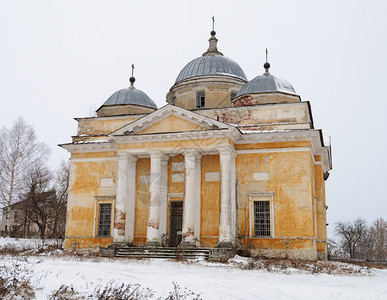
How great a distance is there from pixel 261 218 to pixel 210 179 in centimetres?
301

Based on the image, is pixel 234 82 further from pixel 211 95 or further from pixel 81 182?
pixel 81 182

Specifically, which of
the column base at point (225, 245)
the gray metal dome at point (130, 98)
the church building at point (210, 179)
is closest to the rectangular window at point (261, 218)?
the church building at point (210, 179)

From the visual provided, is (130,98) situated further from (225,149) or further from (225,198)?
(225,198)

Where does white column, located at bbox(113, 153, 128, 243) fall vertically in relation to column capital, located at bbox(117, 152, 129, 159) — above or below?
below

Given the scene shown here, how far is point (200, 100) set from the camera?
2661 cm

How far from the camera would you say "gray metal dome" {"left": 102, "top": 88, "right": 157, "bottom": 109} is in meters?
26.6

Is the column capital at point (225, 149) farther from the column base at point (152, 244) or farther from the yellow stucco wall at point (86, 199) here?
the yellow stucco wall at point (86, 199)

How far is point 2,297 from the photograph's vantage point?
7.88m

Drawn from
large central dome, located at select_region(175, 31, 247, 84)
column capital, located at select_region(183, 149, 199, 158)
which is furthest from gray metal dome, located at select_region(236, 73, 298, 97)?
column capital, located at select_region(183, 149, 199, 158)

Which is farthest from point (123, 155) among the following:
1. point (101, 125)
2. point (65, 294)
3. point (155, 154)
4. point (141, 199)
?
point (65, 294)

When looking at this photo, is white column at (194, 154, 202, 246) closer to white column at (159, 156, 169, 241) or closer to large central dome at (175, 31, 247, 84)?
white column at (159, 156, 169, 241)

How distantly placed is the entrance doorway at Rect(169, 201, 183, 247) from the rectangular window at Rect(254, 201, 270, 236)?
3719 mm

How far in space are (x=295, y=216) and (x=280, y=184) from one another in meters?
1.58

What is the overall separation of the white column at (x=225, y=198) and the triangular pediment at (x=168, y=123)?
1.51 metres
